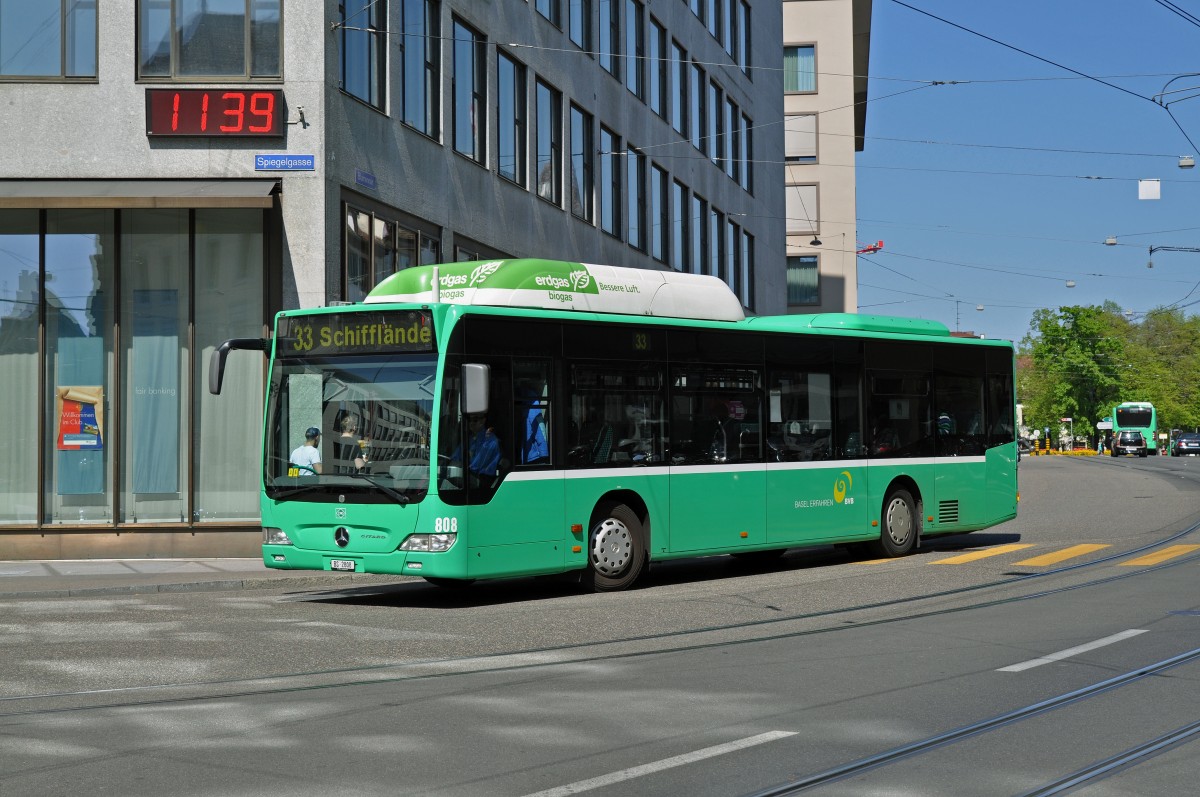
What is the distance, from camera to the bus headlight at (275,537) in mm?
13867

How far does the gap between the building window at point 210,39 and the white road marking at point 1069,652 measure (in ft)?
45.4

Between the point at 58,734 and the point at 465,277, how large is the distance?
7547 mm

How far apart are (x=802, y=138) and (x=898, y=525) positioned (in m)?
46.2

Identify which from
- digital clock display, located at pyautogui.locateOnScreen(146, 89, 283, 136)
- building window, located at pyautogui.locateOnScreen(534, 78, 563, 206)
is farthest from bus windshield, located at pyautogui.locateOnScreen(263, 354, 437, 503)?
building window, located at pyautogui.locateOnScreen(534, 78, 563, 206)

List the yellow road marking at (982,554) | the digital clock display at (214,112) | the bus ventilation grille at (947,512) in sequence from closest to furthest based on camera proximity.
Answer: the yellow road marking at (982,554), the bus ventilation grille at (947,512), the digital clock display at (214,112)

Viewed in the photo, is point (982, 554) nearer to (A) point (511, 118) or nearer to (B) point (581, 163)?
(A) point (511, 118)

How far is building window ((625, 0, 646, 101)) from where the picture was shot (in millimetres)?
34125

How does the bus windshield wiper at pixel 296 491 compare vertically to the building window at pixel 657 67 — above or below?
below

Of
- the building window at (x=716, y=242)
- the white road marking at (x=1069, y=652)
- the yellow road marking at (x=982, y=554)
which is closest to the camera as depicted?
the white road marking at (x=1069, y=652)

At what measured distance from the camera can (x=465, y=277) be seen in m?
14.2

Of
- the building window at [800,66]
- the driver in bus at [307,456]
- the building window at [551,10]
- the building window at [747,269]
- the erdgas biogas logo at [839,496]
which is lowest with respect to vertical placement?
the erdgas biogas logo at [839,496]

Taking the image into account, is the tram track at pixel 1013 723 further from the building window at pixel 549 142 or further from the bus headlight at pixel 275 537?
the building window at pixel 549 142

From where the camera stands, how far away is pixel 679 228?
3894 cm

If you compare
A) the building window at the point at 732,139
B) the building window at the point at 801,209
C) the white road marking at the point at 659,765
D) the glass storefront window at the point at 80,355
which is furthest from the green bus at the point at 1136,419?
the white road marking at the point at 659,765
